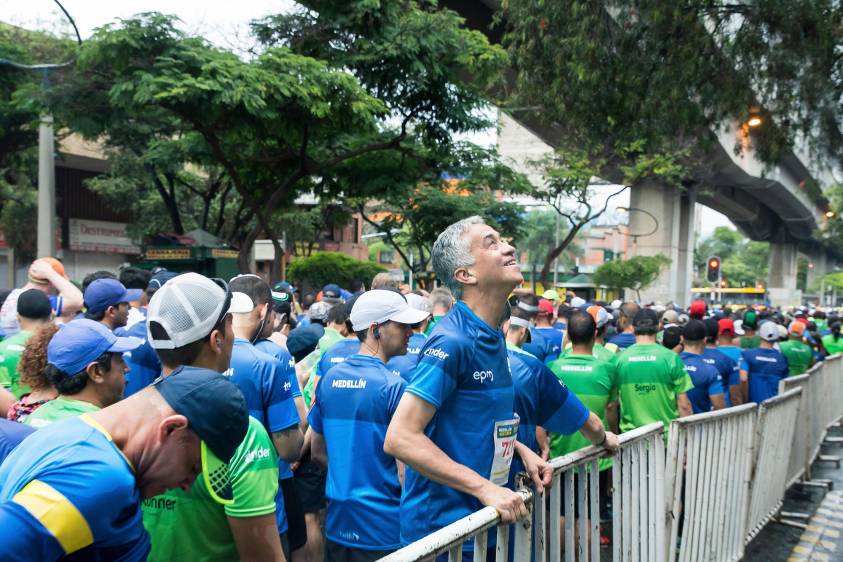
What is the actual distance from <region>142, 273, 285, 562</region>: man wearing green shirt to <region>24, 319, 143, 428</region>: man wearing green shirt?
73cm

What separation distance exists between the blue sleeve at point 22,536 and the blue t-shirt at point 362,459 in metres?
2.26

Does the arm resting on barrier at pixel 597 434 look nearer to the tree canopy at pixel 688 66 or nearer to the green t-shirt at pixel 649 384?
the green t-shirt at pixel 649 384

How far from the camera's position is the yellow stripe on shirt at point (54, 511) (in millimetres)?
1562

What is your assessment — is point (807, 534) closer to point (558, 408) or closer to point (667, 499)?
point (667, 499)

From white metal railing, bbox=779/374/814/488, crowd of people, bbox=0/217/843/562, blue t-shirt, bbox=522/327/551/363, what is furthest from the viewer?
white metal railing, bbox=779/374/814/488

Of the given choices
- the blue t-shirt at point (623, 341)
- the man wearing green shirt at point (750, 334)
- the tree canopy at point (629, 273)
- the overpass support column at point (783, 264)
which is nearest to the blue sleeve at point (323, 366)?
the blue t-shirt at point (623, 341)

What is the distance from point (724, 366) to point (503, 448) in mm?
5526

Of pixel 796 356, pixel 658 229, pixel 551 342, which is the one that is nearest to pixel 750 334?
pixel 796 356

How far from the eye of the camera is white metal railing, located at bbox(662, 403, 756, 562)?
15.4ft

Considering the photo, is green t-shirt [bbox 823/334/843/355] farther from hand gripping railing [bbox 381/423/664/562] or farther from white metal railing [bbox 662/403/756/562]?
hand gripping railing [bbox 381/423/664/562]

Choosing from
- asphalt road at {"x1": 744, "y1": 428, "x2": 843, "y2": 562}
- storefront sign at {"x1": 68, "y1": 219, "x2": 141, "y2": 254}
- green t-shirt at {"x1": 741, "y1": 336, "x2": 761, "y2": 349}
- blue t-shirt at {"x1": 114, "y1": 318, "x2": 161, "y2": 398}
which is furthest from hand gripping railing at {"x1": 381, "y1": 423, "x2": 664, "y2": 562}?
storefront sign at {"x1": 68, "y1": 219, "x2": 141, "y2": 254}

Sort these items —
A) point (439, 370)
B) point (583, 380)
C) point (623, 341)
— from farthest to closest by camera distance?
point (623, 341)
point (583, 380)
point (439, 370)

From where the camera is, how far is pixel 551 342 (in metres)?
7.64

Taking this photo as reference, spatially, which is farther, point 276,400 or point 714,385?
point 714,385
